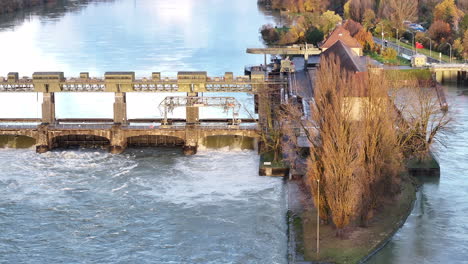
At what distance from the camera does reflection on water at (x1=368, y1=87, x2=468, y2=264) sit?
104 ft

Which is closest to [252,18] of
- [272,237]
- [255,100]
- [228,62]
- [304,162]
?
[228,62]

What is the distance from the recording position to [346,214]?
3203 cm

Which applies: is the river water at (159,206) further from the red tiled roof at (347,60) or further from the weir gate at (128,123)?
the red tiled roof at (347,60)

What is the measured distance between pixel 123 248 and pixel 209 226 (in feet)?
13.1

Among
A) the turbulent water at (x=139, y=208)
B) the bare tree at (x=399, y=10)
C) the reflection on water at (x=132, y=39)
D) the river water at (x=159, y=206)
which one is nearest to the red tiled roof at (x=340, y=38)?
the reflection on water at (x=132, y=39)

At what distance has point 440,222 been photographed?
35312mm

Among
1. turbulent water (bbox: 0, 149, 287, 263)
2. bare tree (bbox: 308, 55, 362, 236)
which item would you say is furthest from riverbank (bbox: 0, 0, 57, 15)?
bare tree (bbox: 308, 55, 362, 236)

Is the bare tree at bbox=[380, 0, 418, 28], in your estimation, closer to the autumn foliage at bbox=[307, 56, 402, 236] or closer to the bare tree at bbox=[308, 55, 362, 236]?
the autumn foliage at bbox=[307, 56, 402, 236]

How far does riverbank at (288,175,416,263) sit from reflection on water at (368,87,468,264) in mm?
405

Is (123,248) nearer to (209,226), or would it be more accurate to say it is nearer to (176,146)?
(209,226)

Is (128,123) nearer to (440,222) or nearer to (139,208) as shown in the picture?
(139,208)

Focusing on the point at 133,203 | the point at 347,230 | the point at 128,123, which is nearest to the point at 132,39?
the point at 128,123

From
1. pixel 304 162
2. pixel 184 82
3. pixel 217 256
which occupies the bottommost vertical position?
pixel 217 256

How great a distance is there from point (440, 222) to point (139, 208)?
13.2 meters
